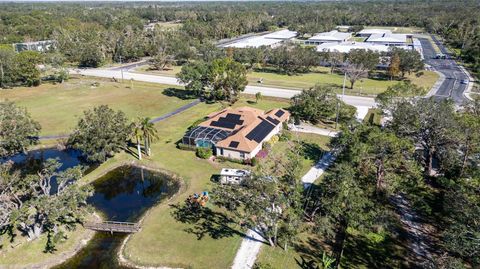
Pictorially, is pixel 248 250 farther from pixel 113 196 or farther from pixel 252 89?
pixel 252 89

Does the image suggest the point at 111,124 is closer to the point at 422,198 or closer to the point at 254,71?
the point at 422,198

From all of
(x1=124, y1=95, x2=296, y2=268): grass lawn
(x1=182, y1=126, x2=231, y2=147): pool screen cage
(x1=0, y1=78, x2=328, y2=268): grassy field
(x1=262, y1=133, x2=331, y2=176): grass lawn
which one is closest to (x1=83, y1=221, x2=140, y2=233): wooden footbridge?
(x1=0, y1=78, x2=328, y2=268): grassy field

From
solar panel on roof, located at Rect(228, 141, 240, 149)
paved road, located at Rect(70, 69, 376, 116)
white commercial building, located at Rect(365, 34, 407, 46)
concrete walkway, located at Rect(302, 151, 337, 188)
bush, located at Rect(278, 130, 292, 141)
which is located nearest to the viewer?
concrete walkway, located at Rect(302, 151, 337, 188)

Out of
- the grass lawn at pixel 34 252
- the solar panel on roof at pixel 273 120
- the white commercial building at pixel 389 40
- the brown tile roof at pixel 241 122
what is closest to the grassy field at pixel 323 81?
the brown tile roof at pixel 241 122

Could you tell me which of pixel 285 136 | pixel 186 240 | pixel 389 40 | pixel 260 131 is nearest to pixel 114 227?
pixel 186 240

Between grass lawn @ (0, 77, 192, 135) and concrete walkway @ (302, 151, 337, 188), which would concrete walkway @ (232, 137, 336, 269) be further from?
grass lawn @ (0, 77, 192, 135)

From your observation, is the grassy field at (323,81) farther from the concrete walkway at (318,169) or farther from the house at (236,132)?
the concrete walkway at (318,169)

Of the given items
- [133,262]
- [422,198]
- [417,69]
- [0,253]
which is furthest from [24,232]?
[417,69]
